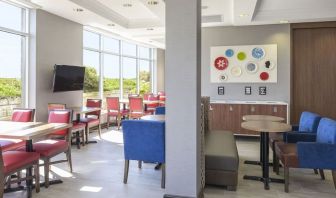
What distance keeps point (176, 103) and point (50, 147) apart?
191 cm

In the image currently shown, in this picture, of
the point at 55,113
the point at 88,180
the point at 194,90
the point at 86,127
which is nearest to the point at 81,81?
the point at 86,127

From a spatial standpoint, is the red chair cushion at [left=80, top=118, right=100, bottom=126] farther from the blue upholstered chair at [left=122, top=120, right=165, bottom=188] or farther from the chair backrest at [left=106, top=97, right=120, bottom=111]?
the blue upholstered chair at [left=122, top=120, right=165, bottom=188]

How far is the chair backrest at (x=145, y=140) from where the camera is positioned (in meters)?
3.56

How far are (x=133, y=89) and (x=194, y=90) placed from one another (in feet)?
28.3

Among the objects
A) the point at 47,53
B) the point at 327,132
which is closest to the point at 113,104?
the point at 47,53

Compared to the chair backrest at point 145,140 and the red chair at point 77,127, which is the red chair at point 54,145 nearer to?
the chair backrest at point 145,140

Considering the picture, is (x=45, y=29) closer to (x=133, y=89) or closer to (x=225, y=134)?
(x=225, y=134)

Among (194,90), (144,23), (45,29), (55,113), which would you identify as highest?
(144,23)

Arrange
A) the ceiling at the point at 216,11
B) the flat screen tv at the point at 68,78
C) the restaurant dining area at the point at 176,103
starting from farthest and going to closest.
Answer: the flat screen tv at the point at 68,78, the ceiling at the point at 216,11, the restaurant dining area at the point at 176,103

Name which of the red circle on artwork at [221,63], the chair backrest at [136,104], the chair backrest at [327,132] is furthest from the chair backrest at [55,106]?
the chair backrest at [327,132]

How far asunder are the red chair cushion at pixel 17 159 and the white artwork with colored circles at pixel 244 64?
5106mm

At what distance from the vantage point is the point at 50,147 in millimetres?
3754

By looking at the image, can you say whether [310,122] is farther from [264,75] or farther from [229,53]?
[229,53]

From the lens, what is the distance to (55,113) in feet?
14.4
